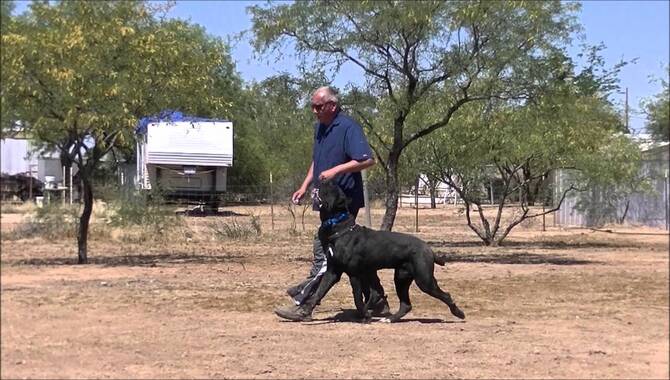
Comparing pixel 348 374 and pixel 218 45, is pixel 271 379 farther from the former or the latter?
pixel 218 45

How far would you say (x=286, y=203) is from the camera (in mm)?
24703

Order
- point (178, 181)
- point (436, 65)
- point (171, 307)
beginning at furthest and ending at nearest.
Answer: point (178, 181) → point (436, 65) → point (171, 307)

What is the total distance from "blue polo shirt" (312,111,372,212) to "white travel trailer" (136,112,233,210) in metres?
6.09

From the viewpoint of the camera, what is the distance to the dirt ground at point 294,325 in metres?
4.64

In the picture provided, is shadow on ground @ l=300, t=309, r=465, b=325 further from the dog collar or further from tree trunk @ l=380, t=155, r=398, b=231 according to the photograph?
tree trunk @ l=380, t=155, r=398, b=231

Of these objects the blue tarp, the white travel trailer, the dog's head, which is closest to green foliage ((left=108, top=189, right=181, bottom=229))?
the white travel trailer

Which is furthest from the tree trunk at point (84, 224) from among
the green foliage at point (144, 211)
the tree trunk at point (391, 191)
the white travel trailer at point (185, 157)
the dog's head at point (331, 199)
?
the tree trunk at point (391, 191)

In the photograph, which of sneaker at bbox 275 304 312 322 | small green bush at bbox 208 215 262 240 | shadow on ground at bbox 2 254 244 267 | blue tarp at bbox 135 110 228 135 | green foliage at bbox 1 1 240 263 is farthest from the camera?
small green bush at bbox 208 215 262 240

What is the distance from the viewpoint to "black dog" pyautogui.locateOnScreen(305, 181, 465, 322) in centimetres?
746

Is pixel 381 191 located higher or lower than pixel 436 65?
lower

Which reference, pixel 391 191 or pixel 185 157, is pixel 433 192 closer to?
pixel 185 157

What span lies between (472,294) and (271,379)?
16.2 ft

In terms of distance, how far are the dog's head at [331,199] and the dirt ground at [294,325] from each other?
0.97 meters

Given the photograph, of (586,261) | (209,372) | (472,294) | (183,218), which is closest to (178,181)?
(183,218)
